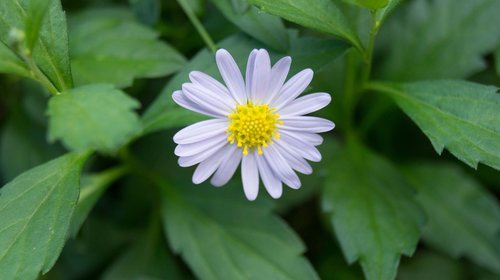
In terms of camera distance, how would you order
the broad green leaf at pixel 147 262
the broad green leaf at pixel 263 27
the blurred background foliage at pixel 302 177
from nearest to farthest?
the broad green leaf at pixel 263 27
the blurred background foliage at pixel 302 177
the broad green leaf at pixel 147 262

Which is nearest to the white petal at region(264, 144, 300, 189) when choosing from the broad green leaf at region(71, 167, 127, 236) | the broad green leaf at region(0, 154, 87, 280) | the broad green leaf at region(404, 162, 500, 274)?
the broad green leaf at region(0, 154, 87, 280)

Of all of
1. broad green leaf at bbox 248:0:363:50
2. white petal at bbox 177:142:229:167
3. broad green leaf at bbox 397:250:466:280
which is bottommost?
broad green leaf at bbox 397:250:466:280

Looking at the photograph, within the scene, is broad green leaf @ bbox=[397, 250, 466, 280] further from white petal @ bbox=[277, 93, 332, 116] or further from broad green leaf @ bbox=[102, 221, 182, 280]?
white petal @ bbox=[277, 93, 332, 116]

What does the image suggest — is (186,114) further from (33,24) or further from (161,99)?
(33,24)

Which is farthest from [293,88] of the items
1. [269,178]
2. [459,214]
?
[459,214]

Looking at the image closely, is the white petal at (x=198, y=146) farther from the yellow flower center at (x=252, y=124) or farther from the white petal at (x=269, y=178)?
the white petal at (x=269, y=178)

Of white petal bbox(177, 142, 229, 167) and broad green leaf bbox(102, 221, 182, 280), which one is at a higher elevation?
white petal bbox(177, 142, 229, 167)

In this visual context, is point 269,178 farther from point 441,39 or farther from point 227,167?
point 441,39

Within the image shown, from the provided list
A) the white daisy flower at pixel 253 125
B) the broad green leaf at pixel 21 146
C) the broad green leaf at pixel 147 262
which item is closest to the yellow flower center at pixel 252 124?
the white daisy flower at pixel 253 125
